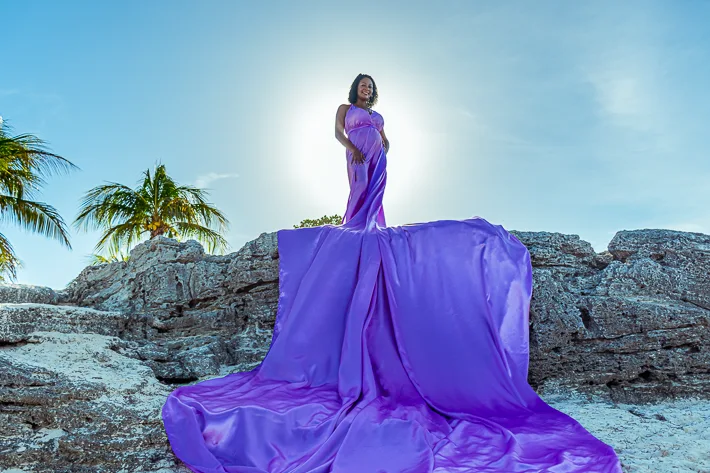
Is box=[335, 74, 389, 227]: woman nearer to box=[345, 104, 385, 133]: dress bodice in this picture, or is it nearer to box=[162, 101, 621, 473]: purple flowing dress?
box=[345, 104, 385, 133]: dress bodice

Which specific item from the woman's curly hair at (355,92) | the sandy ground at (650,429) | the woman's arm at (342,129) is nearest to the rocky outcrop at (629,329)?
the sandy ground at (650,429)

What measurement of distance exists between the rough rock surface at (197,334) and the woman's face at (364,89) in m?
1.65

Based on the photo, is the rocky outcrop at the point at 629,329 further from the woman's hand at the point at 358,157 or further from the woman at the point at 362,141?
the woman's hand at the point at 358,157

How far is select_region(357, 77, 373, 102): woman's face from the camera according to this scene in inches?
198

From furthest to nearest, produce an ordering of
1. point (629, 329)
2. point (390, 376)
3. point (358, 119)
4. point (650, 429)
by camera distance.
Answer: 1. point (358, 119)
2. point (629, 329)
3. point (390, 376)
4. point (650, 429)

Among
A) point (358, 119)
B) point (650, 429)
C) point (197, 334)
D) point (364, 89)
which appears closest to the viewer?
point (650, 429)

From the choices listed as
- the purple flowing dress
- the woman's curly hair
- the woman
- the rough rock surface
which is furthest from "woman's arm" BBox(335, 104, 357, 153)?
the rough rock surface

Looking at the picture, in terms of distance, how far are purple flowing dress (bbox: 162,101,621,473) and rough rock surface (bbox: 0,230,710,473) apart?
1.48ft

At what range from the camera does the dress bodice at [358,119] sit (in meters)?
4.89

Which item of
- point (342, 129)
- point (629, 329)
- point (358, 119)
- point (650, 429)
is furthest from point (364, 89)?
point (650, 429)

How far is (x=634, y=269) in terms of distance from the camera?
4.36 metres

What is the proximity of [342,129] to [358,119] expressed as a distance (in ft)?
0.60

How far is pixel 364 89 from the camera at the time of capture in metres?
5.03

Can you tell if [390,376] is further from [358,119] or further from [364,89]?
[364,89]
